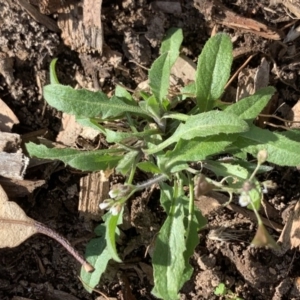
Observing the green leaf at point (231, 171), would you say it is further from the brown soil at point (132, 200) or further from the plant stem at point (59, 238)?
the plant stem at point (59, 238)

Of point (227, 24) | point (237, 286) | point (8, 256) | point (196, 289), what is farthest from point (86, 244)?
point (227, 24)

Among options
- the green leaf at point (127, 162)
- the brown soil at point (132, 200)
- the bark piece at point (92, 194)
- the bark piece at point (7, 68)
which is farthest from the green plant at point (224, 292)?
the bark piece at point (7, 68)

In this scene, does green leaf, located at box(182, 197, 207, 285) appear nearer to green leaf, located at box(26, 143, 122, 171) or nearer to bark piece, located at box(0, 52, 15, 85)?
green leaf, located at box(26, 143, 122, 171)

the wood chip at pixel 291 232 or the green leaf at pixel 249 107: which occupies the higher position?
the green leaf at pixel 249 107

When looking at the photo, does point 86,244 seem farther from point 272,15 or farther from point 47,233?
point 272,15

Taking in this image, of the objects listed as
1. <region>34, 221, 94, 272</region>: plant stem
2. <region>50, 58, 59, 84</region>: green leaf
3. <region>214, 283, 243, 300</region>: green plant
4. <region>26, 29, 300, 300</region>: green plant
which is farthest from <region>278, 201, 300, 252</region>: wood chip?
<region>50, 58, 59, 84</region>: green leaf

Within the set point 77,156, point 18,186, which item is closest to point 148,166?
point 77,156

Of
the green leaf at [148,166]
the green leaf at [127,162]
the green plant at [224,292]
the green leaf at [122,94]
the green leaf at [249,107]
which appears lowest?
the green plant at [224,292]
